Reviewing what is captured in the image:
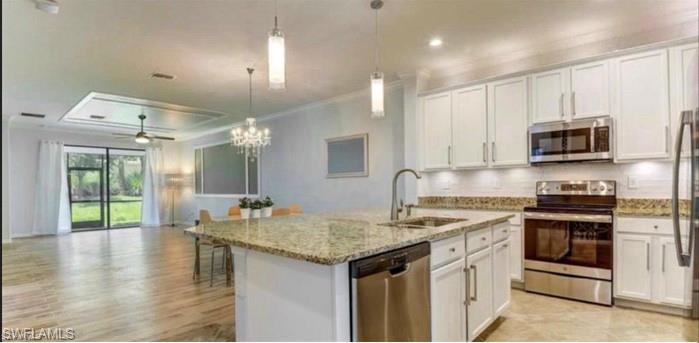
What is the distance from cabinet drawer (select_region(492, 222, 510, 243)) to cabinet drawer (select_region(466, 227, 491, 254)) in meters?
0.13

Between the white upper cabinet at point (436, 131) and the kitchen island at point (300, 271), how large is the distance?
2336mm

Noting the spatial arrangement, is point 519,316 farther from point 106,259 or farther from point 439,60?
point 106,259

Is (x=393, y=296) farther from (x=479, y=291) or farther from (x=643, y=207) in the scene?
(x=643, y=207)

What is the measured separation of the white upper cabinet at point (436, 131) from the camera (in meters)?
4.59

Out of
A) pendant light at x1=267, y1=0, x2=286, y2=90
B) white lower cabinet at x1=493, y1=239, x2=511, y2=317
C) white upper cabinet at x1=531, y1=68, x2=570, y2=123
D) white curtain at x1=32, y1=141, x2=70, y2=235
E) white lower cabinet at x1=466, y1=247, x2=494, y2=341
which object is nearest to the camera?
pendant light at x1=267, y1=0, x2=286, y2=90

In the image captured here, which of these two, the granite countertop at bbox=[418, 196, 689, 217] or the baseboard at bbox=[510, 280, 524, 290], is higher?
the granite countertop at bbox=[418, 196, 689, 217]

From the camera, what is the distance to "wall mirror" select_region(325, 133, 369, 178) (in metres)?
5.71

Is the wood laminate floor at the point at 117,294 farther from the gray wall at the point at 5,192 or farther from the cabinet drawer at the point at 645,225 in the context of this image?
the cabinet drawer at the point at 645,225

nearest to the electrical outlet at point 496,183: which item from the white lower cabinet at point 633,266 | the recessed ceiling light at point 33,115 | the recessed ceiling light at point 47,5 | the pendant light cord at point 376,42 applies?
the white lower cabinet at point 633,266

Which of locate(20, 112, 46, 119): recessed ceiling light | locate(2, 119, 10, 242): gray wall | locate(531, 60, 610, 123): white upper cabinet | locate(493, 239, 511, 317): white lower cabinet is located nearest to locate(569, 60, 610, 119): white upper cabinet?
locate(531, 60, 610, 123): white upper cabinet

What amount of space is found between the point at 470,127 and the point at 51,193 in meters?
9.56

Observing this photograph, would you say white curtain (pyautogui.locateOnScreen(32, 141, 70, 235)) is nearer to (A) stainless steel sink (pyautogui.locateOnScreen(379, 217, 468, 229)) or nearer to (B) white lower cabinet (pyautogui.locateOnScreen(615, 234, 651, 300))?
Answer: (A) stainless steel sink (pyautogui.locateOnScreen(379, 217, 468, 229))

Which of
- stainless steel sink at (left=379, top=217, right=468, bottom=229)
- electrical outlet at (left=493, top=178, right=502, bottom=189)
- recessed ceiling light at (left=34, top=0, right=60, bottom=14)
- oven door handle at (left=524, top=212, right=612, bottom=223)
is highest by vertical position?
recessed ceiling light at (left=34, top=0, right=60, bottom=14)

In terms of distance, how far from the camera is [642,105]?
3311mm
